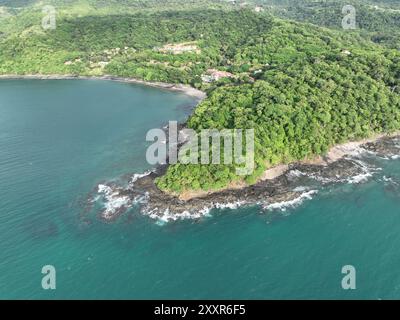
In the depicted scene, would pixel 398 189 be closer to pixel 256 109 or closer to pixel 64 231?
pixel 256 109

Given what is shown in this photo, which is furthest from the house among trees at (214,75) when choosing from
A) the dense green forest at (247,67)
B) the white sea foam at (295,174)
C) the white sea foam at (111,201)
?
the white sea foam at (111,201)

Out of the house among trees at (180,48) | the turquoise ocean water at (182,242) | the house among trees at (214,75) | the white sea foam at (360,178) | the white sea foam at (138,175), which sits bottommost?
the turquoise ocean water at (182,242)

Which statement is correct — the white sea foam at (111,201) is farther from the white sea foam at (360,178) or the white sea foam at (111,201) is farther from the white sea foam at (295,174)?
the white sea foam at (360,178)

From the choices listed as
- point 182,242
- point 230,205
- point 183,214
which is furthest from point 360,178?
point 182,242

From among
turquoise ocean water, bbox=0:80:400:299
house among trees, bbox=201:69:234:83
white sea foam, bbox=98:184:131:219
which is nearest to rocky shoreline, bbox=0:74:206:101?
house among trees, bbox=201:69:234:83

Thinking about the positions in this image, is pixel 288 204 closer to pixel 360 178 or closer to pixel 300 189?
pixel 300 189

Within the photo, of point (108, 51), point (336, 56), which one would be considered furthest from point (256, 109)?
point (108, 51)

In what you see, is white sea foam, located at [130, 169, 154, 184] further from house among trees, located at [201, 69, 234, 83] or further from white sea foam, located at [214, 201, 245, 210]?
house among trees, located at [201, 69, 234, 83]
